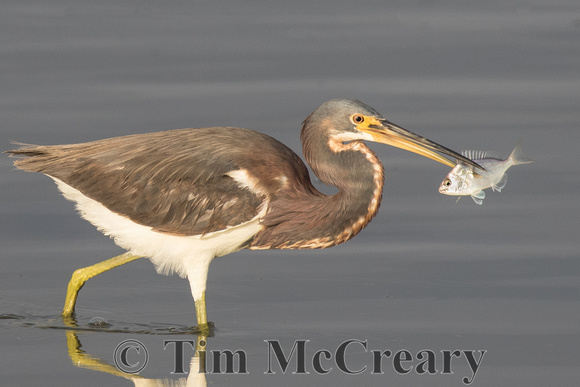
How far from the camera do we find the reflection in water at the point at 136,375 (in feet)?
25.8

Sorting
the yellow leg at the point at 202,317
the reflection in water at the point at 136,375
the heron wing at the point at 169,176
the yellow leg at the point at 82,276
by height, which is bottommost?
the reflection in water at the point at 136,375

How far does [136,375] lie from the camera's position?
7938 millimetres

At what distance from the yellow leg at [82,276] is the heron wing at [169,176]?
0.51 m

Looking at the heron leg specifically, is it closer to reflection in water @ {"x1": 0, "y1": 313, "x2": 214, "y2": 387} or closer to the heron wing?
reflection in water @ {"x1": 0, "y1": 313, "x2": 214, "y2": 387}

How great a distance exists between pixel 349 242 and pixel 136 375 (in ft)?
10.1

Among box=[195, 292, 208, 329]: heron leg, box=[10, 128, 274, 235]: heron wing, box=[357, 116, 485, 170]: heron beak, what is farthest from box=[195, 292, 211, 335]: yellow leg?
box=[357, 116, 485, 170]: heron beak

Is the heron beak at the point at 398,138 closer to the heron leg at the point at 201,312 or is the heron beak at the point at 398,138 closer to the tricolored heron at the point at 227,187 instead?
the tricolored heron at the point at 227,187

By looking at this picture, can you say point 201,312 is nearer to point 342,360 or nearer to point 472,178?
point 342,360

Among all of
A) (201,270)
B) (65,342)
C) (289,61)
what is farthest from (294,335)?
(289,61)

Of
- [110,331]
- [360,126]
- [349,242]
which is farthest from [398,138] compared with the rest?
[110,331]

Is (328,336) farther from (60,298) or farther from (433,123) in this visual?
(433,123)

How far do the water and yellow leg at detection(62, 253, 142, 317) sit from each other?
147mm

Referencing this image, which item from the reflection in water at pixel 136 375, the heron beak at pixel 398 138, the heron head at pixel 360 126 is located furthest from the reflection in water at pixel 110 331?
the heron beak at pixel 398 138

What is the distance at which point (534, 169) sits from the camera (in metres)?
11.8
